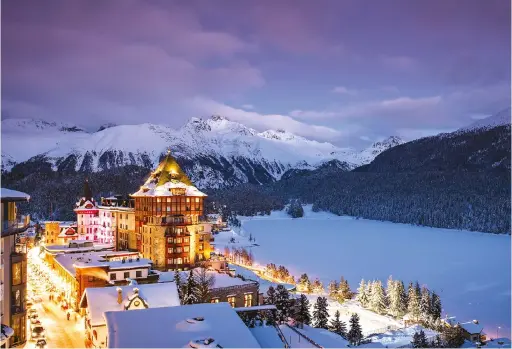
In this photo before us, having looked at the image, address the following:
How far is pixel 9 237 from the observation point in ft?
66.8

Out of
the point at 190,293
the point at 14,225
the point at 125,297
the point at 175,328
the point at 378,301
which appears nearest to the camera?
the point at 175,328

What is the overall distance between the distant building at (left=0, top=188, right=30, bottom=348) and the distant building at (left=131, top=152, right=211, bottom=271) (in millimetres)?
24728

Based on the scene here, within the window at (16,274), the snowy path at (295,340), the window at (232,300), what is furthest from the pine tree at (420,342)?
the window at (16,274)

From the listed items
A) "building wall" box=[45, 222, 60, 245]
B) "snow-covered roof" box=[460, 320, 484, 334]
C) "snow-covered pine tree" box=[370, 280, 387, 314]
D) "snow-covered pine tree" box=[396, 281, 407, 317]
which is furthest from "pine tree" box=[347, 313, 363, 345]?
"building wall" box=[45, 222, 60, 245]

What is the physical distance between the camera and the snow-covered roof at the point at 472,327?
38.6 meters

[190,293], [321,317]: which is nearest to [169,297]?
[190,293]

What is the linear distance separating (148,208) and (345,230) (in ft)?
302

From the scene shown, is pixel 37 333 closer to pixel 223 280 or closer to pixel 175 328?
pixel 175 328

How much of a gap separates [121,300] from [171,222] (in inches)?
918

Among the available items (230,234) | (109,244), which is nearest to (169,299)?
(109,244)

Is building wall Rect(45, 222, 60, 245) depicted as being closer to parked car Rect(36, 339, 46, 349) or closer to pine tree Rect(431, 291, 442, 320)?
parked car Rect(36, 339, 46, 349)

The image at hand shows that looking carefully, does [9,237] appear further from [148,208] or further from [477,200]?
[477,200]

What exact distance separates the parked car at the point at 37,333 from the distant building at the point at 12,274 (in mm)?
4330

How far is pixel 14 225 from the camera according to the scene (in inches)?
808
